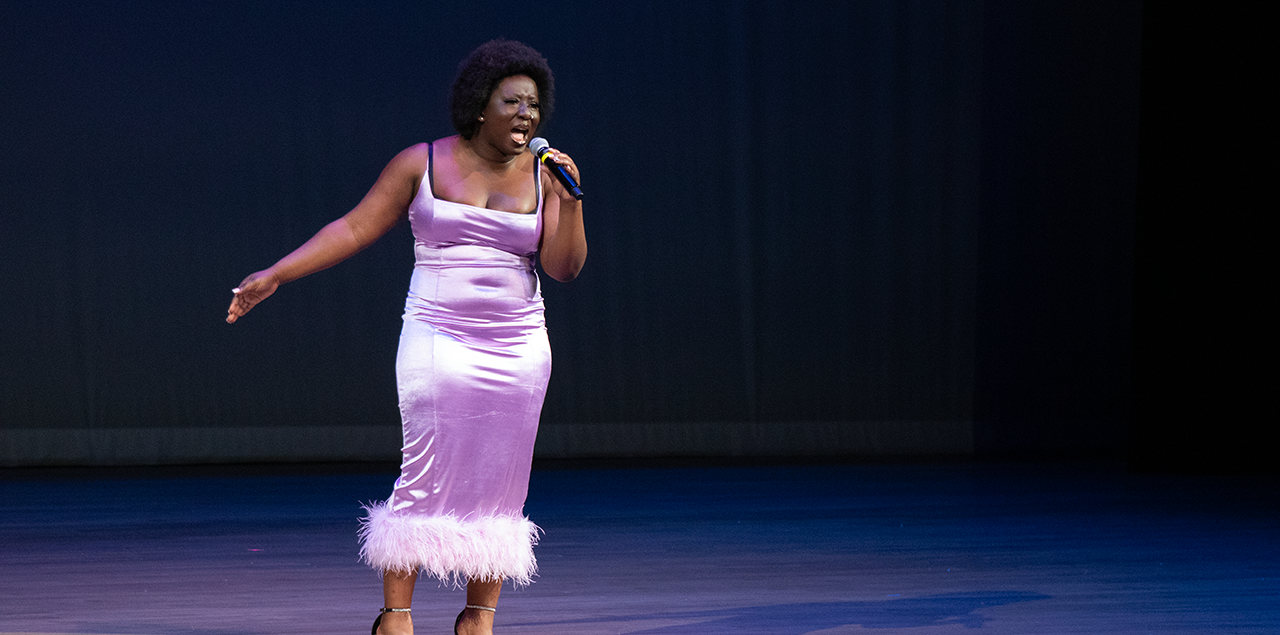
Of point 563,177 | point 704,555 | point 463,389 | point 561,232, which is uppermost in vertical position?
point 563,177

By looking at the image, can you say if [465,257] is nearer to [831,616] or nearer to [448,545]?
[448,545]

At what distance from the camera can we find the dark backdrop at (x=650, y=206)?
6879mm

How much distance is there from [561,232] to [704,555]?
1.82 m

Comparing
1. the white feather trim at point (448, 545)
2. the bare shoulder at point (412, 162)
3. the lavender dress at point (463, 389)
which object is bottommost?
the white feather trim at point (448, 545)

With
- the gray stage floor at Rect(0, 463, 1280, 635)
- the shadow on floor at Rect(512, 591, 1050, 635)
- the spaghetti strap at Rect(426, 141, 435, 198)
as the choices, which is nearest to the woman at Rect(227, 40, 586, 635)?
the spaghetti strap at Rect(426, 141, 435, 198)

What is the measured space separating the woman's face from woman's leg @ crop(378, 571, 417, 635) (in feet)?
2.69

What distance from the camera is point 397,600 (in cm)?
265

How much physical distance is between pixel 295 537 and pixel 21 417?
302cm

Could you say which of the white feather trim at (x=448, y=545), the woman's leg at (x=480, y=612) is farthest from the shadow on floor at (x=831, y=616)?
the white feather trim at (x=448, y=545)

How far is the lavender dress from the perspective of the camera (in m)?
2.55

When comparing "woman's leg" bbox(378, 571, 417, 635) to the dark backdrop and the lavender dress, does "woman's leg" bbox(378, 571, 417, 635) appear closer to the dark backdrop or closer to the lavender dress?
the lavender dress

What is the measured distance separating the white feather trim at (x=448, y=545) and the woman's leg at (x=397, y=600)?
1.1 inches

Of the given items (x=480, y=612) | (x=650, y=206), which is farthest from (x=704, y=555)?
(x=650, y=206)

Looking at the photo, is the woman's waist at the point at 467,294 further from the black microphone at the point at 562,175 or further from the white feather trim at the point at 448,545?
the white feather trim at the point at 448,545
